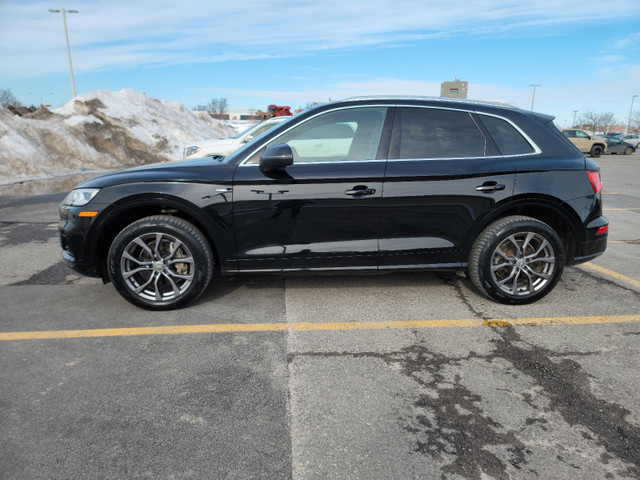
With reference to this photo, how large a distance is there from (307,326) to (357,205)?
1.06 m

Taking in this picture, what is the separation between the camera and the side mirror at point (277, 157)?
364 centimetres

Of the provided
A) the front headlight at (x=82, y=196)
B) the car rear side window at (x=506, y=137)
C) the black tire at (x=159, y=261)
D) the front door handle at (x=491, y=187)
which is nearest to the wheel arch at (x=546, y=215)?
the front door handle at (x=491, y=187)

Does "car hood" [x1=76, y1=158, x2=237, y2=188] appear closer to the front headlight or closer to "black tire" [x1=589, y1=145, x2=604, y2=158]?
the front headlight

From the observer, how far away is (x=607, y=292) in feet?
14.6

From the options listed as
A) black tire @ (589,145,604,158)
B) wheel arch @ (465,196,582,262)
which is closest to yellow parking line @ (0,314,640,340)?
wheel arch @ (465,196,582,262)

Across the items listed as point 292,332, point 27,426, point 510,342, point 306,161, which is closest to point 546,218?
point 510,342

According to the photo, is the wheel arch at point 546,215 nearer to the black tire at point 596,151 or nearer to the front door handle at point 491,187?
the front door handle at point 491,187

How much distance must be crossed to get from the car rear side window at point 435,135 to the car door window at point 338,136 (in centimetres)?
19

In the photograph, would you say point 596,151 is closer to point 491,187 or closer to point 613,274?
point 613,274

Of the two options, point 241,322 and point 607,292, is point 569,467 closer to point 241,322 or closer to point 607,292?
point 241,322

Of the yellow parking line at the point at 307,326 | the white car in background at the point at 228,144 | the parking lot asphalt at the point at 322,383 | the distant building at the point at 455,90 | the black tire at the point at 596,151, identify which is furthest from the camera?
the black tire at the point at 596,151

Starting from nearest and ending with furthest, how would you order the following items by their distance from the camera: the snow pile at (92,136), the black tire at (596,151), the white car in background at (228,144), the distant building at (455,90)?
1. the white car in background at (228,144)
2. the snow pile at (92,136)
3. the distant building at (455,90)
4. the black tire at (596,151)

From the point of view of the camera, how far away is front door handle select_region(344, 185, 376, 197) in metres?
3.82

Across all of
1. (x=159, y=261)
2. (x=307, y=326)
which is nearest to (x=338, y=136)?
(x=307, y=326)
